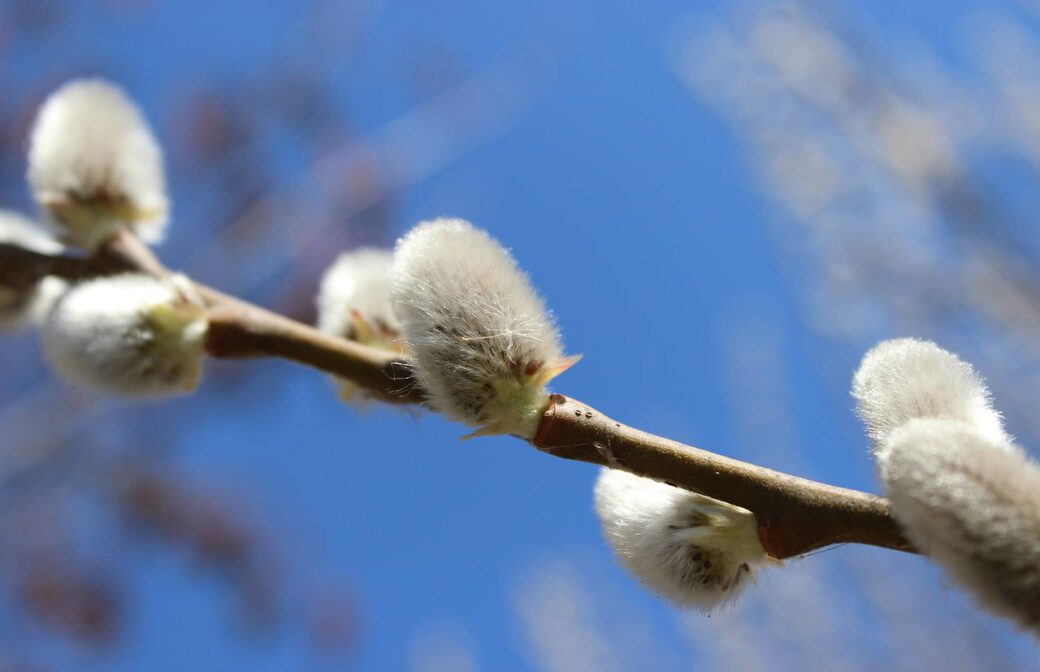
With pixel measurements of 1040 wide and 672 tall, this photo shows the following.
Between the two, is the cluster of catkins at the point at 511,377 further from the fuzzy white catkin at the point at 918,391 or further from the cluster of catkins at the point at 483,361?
the fuzzy white catkin at the point at 918,391

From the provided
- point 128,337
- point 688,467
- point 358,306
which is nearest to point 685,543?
point 688,467

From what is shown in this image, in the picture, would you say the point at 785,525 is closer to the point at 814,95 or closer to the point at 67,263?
the point at 67,263

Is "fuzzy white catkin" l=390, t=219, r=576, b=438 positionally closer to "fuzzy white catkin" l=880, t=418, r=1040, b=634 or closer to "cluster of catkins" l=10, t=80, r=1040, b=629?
"cluster of catkins" l=10, t=80, r=1040, b=629

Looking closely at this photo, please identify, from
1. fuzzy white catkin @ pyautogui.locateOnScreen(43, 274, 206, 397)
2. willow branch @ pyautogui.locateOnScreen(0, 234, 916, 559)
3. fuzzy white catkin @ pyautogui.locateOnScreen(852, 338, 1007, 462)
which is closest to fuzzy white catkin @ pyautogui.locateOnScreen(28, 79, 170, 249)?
fuzzy white catkin @ pyautogui.locateOnScreen(43, 274, 206, 397)

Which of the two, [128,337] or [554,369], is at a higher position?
[128,337]

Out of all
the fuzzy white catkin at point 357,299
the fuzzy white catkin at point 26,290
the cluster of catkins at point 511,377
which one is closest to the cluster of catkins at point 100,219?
the fuzzy white catkin at point 26,290

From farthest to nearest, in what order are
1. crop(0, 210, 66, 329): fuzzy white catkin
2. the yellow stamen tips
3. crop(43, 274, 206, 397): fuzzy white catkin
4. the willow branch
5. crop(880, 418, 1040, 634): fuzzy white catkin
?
crop(0, 210, 66, 329): fuzzy white catkin < crop(43, 274, 206, 397): fuzzy white catkin < the yellow stamen tips < the willow branch < crop(880, 418, 1040, 634): fuzzy white catkin

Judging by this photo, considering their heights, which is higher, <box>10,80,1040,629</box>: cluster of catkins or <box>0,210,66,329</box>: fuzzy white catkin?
<box>0,210,66,329</box>: fuzzy white catkin

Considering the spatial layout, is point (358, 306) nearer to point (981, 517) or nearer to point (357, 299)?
point (357, 299)
